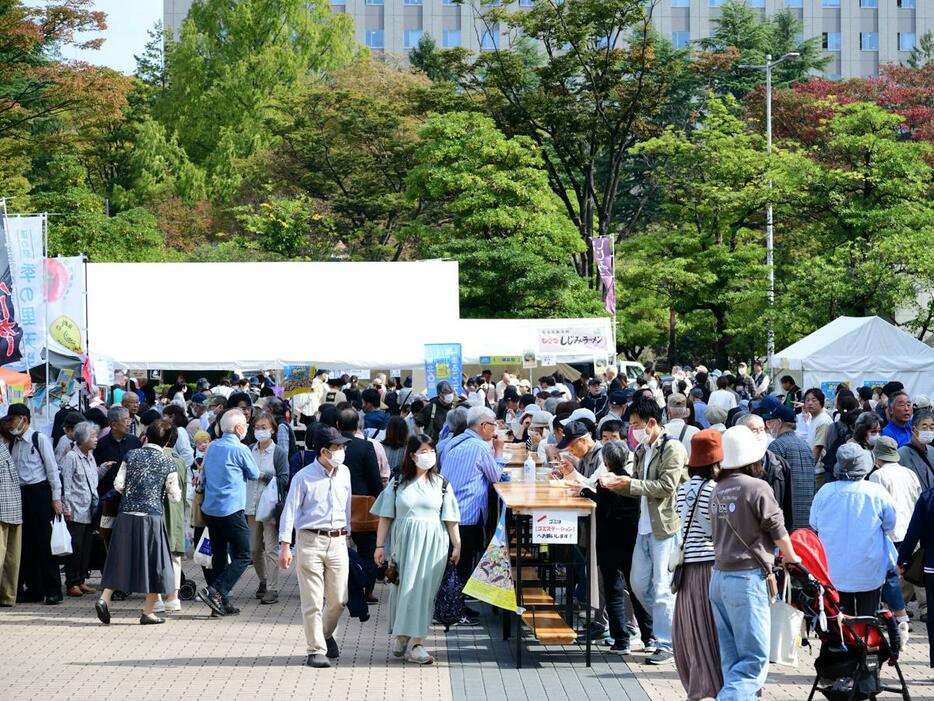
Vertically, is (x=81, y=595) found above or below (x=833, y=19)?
below

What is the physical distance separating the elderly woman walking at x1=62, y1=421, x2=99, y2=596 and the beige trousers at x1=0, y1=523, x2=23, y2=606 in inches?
18.9

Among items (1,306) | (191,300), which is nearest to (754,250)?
(191,300)

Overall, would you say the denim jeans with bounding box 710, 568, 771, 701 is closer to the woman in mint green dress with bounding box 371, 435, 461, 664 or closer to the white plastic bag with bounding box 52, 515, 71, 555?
the woman in mint green dress with bounding box 371, 435, 461, 664

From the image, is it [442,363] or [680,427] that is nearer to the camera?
[680,427]

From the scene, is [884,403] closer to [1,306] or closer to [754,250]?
[1,306]

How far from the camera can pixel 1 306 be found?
585 inches

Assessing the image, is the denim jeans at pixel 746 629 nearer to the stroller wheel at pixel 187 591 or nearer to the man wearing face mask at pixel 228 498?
the man wearing face mask at pixel 228 498

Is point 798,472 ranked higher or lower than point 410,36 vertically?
lower

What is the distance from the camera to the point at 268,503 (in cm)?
1147

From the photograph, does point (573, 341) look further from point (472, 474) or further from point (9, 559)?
point (472, 474)

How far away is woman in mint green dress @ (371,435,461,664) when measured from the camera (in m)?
9.02

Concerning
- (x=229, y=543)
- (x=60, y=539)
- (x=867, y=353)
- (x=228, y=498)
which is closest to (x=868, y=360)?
(x=867, y=353)

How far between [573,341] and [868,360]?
5.86 metres

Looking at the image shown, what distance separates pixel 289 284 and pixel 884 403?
1462 cm
